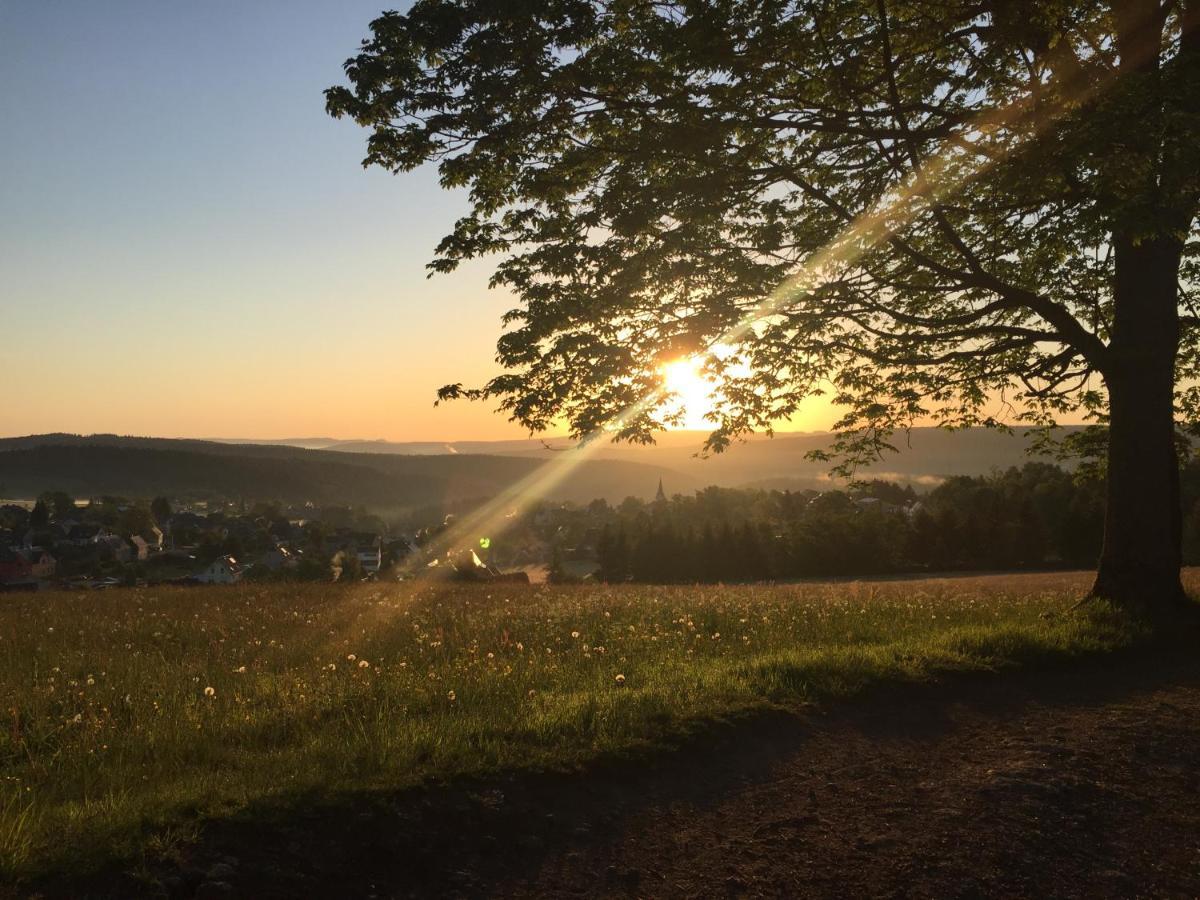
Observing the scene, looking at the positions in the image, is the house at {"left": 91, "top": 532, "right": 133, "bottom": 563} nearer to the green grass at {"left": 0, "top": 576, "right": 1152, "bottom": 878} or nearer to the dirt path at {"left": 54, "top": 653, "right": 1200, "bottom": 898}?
the green grass at {"left": 0, "top": 576, "right": 1152, "bottom": 878}

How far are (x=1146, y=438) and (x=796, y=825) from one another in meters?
9.68

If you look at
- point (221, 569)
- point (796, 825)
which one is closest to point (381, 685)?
point (796, 825)

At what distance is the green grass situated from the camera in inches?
195

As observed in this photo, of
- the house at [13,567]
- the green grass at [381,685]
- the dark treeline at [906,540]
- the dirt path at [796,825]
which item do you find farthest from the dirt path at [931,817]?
the house at [13,567]

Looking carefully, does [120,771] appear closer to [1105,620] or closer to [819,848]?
[819,848]

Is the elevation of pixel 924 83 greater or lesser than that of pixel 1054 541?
greater

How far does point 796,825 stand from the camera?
4.93 meters

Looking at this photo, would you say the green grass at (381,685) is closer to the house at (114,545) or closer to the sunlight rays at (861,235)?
the sunlight rays at (861,235)

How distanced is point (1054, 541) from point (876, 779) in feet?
205

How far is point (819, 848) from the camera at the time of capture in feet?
15.2

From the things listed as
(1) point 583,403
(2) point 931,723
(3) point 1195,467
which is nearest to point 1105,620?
(2) point 931,723

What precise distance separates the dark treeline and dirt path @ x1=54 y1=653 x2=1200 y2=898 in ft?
160

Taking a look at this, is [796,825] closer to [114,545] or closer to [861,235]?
[861,235]

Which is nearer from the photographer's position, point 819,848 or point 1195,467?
point 819,848
